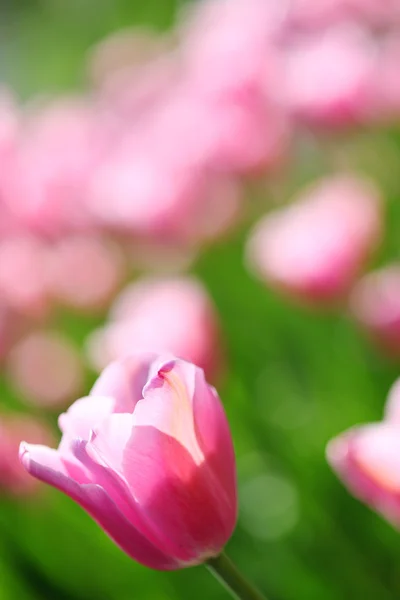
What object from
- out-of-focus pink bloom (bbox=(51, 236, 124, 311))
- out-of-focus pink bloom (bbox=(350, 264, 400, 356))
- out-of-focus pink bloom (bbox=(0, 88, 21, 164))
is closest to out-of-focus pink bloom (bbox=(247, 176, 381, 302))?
out-of-focus pink bloom (bbox=(350, 264, 400, 356))

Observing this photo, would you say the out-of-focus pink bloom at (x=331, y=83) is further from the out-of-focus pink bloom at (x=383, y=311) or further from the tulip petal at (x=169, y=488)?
the tulip petal at (x=169, y=488)

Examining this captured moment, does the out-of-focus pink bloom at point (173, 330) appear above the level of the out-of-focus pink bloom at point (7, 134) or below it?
below

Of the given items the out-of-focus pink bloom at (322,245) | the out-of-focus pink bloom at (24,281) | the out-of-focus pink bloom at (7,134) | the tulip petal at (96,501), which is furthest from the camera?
the out-of-focus pink bloom at (7,134)

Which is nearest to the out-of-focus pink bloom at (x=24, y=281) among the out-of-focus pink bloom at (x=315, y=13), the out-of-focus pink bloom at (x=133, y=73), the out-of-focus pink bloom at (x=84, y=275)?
the out-of-focus pink bloom at (x=84, y=275)

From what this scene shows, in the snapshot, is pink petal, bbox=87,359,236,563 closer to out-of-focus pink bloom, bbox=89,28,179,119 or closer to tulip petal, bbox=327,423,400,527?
tulip petal, bbox=327,423,400,527

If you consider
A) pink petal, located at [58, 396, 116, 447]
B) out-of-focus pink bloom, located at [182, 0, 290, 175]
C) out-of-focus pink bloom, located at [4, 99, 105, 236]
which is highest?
out-of-focus pink bloom, located at [182, 0, 290, 175]

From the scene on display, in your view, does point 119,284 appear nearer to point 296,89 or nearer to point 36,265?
point 36,265

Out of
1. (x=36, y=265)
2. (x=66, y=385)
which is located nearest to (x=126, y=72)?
(x=36, y=265)
